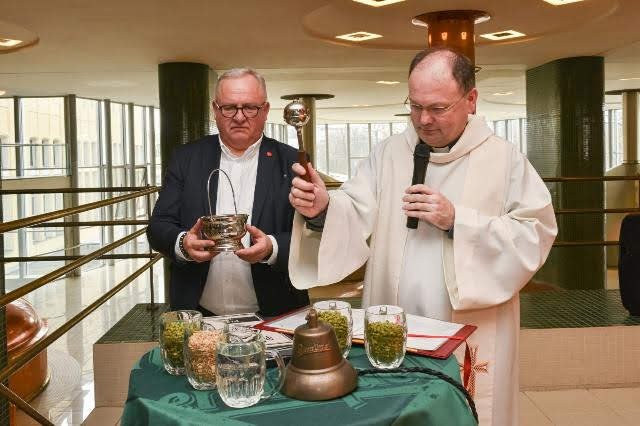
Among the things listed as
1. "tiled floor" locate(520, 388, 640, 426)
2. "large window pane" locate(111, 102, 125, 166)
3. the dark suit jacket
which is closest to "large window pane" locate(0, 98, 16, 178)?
"large window pane" locate(111, 102, 125, 166)

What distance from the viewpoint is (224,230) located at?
2248 mm

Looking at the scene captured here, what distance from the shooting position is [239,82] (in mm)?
2578

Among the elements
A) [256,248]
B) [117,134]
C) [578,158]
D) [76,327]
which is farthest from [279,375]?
[117,134]

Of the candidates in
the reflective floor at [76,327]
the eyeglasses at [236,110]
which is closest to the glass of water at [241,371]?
the eyeglasses at [236,110]

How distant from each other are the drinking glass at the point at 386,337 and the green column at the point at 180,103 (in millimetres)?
7694

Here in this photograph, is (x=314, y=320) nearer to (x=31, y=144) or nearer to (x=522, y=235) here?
(x=522, y=235)

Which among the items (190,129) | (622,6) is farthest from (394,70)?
(622,6)

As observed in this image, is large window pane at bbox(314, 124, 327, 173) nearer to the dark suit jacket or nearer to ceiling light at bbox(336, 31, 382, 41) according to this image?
ceiling light at bbox(336, 31, 382, 41)

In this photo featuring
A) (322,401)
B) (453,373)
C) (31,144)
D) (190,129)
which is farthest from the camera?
(31,144)

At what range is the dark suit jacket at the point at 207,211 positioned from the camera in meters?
2.66

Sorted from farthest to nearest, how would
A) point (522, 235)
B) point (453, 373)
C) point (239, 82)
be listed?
1. point (239, 82)
2. point (522, 235)
3. point (453, 373)

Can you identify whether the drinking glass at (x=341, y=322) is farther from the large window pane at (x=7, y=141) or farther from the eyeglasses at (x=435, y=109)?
the large window pane at (x=7, y=141)

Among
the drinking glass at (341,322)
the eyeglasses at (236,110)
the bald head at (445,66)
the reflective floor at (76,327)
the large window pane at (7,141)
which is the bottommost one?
the reflective floor at (76,327)

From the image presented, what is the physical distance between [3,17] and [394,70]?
5905 millimetres
